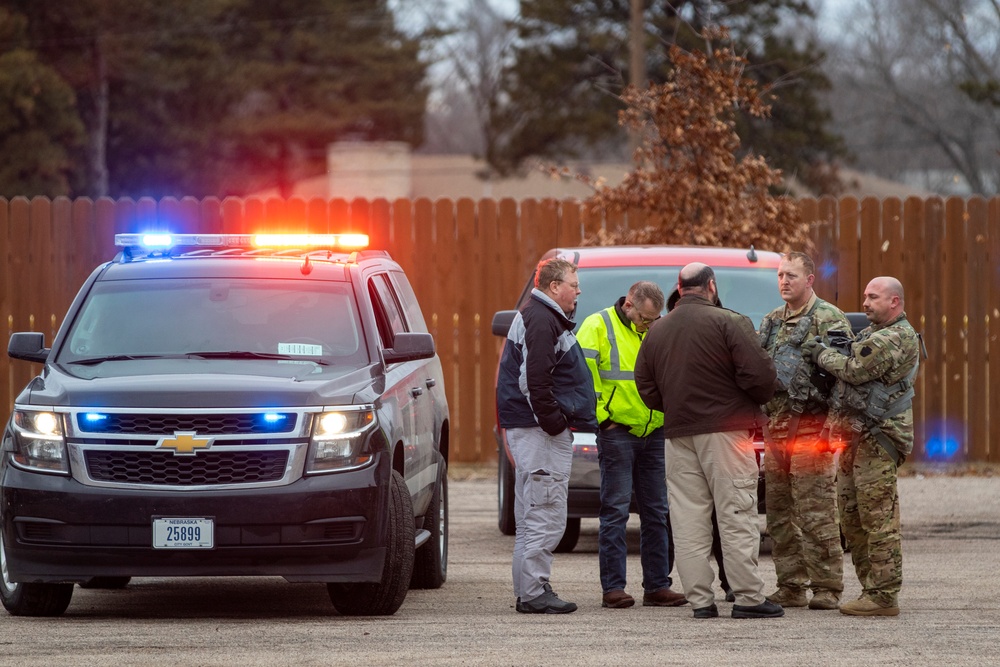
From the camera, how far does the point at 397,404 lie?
30.0 feet

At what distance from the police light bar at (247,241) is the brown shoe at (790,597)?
126 inches

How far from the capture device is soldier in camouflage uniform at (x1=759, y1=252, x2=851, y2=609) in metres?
8.98

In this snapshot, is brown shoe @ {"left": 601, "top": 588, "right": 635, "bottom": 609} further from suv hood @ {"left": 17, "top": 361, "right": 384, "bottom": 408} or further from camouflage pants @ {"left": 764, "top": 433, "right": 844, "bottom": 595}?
suv hood @ {"left": 17, "top": 361, "right": 384, "bottom": 408}

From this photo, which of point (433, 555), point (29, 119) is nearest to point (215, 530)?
point (433, 555)

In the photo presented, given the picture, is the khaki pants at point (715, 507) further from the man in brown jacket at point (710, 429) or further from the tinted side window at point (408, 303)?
the tinted side window at point (408, 303)

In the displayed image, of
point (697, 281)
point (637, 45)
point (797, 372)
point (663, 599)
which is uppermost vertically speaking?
point (637, 45)

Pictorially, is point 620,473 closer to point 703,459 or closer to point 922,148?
point 703,459

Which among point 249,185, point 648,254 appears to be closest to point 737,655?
point 648,254

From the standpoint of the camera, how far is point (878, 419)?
8.82m

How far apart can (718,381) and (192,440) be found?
273 centimetres

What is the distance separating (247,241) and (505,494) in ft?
10.4

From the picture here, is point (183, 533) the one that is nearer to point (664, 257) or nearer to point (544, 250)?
point (664, 257)

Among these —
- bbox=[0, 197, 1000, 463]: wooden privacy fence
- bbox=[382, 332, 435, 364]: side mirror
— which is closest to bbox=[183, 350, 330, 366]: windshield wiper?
bbox=[382, 332, 435, 364]: side mirror

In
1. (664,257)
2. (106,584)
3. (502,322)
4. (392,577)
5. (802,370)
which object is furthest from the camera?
(664,257)
